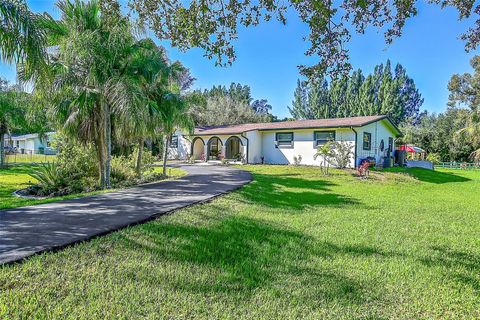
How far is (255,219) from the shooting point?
21.9ft

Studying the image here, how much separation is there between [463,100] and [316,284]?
50.7 meters

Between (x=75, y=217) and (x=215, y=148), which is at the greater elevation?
(x=215, y=148)

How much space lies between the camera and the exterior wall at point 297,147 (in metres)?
21.6

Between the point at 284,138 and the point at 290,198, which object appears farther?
the point at 284,138

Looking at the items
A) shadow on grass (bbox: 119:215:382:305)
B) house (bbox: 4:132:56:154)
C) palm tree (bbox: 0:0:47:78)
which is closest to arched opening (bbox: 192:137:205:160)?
palm tree (bbox: 0:0:47:78)

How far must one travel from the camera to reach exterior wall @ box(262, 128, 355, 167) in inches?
852

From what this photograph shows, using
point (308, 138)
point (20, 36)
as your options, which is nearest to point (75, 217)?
point (20, 36)

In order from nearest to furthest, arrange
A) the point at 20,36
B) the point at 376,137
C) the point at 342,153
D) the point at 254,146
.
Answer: the point at 20,36 → the point at 342,153 → the point at 376,137 → the point at 254,146

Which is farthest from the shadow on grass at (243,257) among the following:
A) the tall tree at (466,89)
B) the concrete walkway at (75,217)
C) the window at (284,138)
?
the tall tree at (466,89)

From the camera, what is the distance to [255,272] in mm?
3875

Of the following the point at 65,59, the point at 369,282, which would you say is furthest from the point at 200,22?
the point at 65,59

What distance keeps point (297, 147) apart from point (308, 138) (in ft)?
3.81

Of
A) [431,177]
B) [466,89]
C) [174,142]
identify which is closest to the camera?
[431,177]

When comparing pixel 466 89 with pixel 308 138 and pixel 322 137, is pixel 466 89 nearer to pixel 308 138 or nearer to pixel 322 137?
pixel 322 137
